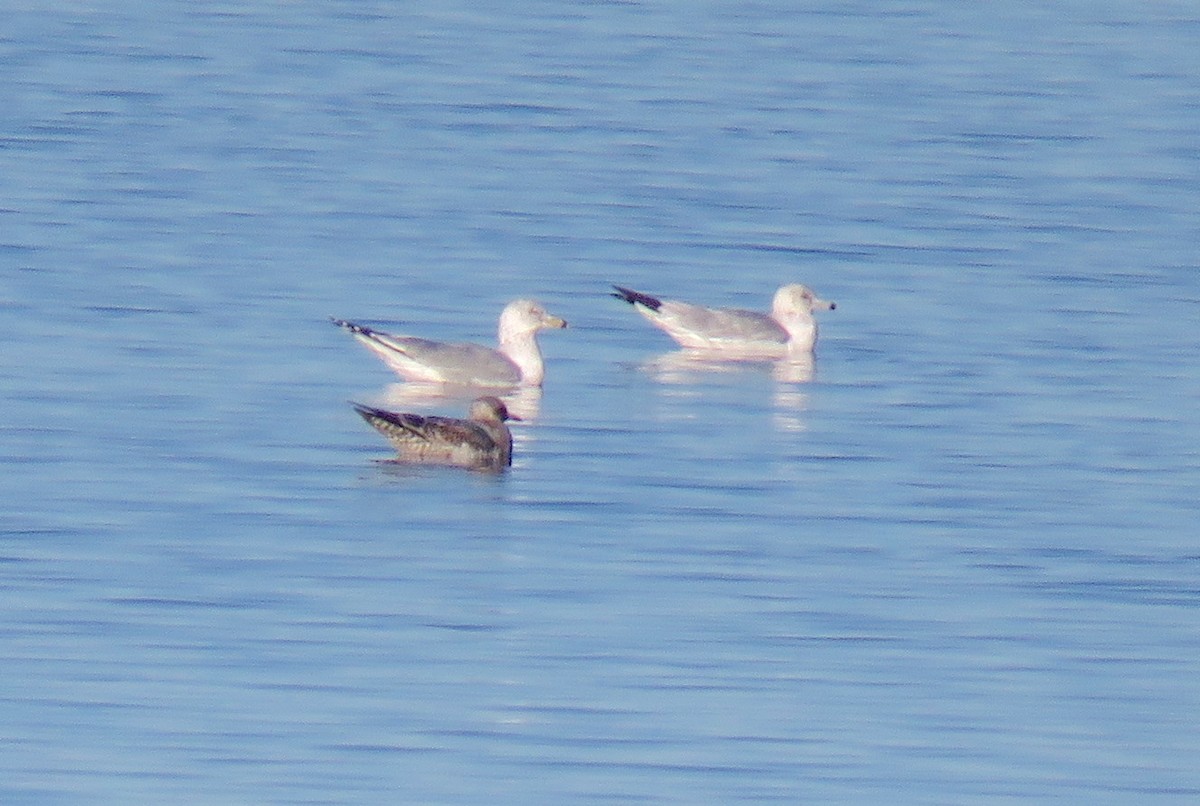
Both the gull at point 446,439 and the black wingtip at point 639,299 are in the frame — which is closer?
the gull at point 446,439

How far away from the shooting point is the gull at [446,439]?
12.1 meters

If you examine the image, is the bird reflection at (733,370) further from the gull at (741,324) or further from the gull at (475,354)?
the gull at (475,354)

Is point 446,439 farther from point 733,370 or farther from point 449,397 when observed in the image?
point 733,370

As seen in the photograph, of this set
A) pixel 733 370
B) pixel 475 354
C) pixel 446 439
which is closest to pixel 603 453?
pixel 446 439

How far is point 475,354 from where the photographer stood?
14.3 meters

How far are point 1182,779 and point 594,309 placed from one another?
349 inches

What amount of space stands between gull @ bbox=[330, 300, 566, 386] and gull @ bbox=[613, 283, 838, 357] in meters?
1.13

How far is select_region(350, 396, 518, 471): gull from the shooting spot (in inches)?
476

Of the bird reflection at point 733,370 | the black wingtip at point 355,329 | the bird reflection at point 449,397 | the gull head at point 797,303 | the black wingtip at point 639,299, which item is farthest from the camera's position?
the gull head at point 797,303

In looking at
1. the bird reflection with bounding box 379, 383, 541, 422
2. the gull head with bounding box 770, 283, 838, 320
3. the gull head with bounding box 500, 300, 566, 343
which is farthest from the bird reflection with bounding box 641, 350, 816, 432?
the bird reflection with bounding box 379, 383, 541, 422

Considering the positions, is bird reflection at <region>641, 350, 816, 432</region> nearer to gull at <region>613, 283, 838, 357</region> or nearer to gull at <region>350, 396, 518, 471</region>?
gull at <region>613, 283, 838, 357</region>

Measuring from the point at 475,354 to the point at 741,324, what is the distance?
1.93 metres

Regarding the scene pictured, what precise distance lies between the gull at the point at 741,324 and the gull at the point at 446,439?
11.2 feet

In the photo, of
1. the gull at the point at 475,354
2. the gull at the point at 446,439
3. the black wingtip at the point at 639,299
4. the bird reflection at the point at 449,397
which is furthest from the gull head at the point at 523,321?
the gull at the point at 446,439
